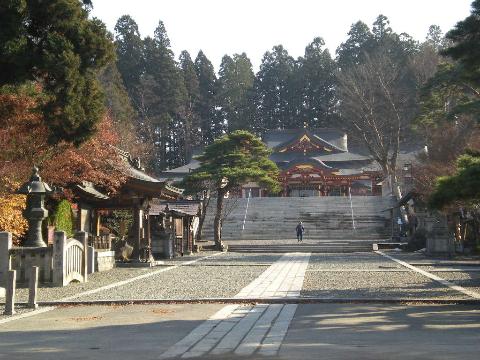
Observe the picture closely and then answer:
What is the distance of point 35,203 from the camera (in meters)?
13.9

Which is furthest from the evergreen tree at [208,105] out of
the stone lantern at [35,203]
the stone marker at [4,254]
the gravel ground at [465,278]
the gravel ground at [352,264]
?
the stone marker at [4,254]

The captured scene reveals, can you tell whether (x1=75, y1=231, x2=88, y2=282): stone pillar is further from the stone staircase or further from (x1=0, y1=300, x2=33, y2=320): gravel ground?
the stone staircase

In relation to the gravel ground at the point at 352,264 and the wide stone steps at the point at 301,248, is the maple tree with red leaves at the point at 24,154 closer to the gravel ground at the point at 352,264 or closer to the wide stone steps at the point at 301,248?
the gravel ground at the point at 352,264

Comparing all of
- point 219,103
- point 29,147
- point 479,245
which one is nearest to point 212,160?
point 479,245

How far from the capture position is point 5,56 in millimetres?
12820

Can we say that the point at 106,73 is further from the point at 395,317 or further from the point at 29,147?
the point at 395,317

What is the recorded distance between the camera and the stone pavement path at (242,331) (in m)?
5.97

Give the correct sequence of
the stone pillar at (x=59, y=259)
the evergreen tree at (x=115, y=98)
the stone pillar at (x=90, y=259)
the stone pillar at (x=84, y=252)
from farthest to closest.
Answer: the evergreen tree at (x=115, y=98)
the stone pillar at (x=90, y=259)
the stone pillar at (x=84, y=252)
the stone pillar at (x=59, y=259)

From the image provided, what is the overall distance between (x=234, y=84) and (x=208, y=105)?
5049 millimetres

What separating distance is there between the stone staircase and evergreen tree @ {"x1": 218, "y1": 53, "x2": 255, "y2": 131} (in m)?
25.8

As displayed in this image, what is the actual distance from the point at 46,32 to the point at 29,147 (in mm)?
2900

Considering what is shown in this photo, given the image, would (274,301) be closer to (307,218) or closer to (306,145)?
(307,218)

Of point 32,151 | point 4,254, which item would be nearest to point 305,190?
point 32,151

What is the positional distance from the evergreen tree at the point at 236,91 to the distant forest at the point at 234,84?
123 mm
